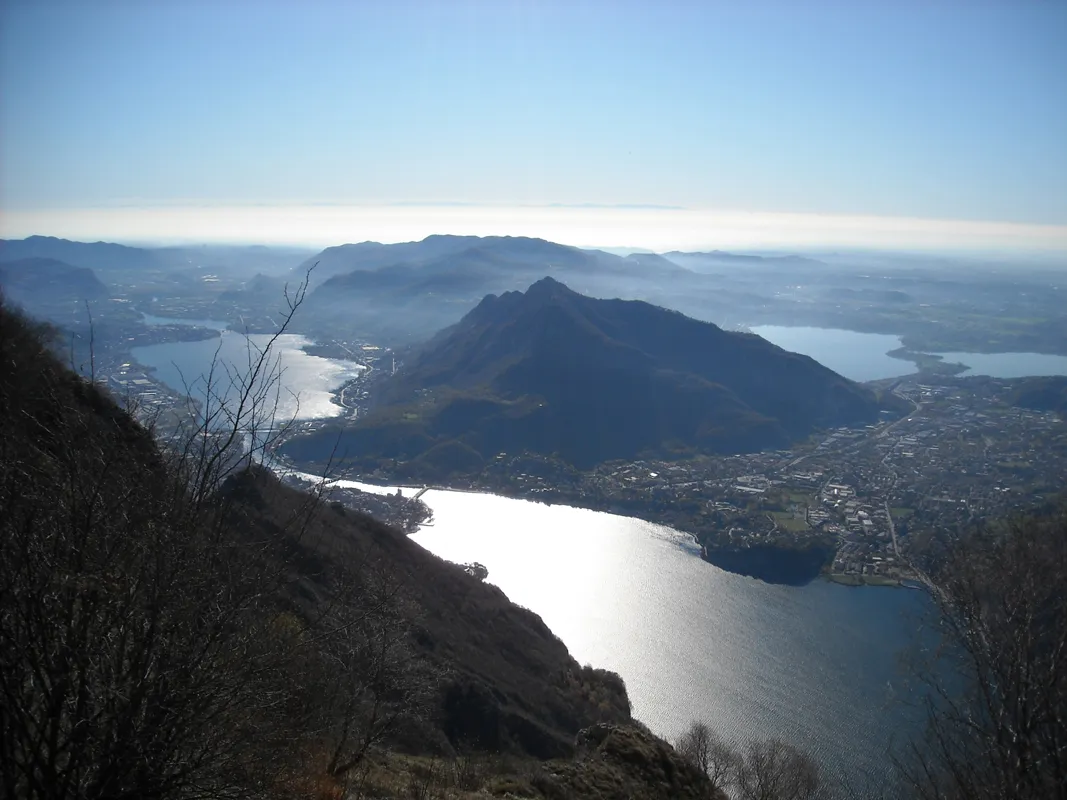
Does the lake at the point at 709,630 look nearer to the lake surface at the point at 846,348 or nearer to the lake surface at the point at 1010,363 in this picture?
the lake surface at the point at 846,348

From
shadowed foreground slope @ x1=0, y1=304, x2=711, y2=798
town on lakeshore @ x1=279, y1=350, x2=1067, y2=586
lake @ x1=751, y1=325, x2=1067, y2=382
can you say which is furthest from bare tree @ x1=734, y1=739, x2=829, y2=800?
lake @ x1=751, y1=325, x2=1067, y2=382

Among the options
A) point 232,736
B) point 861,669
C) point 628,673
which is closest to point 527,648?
point 628,673

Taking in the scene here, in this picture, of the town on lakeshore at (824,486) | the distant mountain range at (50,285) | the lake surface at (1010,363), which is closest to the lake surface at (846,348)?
the lake surface at (1010,363)

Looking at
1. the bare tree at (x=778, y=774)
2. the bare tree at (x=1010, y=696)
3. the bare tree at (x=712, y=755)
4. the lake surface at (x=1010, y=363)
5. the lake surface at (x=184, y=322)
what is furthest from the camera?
the lake surface at (x=184, y=322)

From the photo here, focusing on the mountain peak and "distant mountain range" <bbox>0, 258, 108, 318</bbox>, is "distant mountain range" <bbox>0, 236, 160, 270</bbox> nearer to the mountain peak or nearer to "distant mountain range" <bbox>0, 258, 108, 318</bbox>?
"distant mountain range" <bbox>0, 258, 108, 318</bbox>

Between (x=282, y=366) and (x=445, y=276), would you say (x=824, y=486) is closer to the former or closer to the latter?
(x=282, y=366)

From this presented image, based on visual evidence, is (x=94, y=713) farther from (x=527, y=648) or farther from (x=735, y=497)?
(x=735, y=497)
